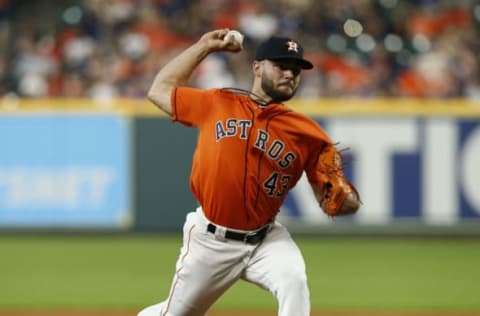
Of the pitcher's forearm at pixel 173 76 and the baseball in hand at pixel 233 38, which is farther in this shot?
the pitcher's forearm at pixel 173 76

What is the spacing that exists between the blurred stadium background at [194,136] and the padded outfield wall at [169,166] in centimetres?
2

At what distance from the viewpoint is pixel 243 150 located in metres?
5.86

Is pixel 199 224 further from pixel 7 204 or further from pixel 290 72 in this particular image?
pixel 7 204

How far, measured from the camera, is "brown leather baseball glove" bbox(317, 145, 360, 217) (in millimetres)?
5906

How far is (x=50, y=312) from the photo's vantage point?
29.2ft

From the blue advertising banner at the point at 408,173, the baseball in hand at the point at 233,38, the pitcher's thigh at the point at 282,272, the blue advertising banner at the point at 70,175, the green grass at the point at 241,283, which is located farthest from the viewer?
the blue advertising banner at the point at 70,175

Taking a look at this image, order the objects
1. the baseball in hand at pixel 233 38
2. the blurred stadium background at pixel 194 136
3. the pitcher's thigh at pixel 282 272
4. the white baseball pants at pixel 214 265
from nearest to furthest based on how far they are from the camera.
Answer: the pitcher's thigh at pixel 282 272 → the baseball in hand at pixel 233 38 → the white baseball pants at pixel 214 265 → the blurred stadium background at pixel 194 136

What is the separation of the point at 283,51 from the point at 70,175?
8156 millimetres

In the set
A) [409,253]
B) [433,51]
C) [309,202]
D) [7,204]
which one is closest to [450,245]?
[409,253]

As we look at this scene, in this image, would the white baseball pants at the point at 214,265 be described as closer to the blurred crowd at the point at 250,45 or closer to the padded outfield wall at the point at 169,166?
the padded outfield wall at the point at 169,166

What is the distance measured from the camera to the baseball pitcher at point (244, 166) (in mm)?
5852

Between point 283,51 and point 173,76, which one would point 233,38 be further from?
point 173,76

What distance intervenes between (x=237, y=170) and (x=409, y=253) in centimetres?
697

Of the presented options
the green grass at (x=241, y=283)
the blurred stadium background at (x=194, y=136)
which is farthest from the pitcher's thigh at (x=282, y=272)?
the blurred stadium background at (x=194, y=136)
